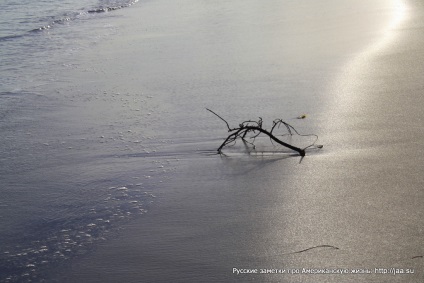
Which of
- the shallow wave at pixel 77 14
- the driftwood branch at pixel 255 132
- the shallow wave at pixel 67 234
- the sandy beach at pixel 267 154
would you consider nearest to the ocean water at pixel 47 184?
the shallow wave at pixel 67 234

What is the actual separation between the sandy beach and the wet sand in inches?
0.4

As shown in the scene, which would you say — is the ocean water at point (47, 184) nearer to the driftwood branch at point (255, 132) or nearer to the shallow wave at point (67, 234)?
the shallow wave at point (67, 234)

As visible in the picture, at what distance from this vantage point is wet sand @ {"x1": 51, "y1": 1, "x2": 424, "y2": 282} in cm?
314

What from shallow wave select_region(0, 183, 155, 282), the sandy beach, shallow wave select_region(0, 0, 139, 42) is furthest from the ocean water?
shallow wave select_region(0, 0, 139, 42)

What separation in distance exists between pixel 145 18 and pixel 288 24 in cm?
305

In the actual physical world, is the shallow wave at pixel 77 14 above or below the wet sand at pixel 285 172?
above

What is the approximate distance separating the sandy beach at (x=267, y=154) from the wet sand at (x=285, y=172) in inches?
0.4

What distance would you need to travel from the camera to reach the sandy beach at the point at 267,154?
3160 millimetres

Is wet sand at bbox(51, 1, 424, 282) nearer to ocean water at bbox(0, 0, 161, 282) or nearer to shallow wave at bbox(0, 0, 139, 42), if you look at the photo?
ocean water at bbox(0, 0, 161, 282)

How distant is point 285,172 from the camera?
Result: 419 cm

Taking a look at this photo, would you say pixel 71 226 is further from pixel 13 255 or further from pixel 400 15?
pixel 400 15

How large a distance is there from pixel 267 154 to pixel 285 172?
0.40 metres

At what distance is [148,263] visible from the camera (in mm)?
3197

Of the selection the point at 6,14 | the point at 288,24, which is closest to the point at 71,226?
the point at 288,24
